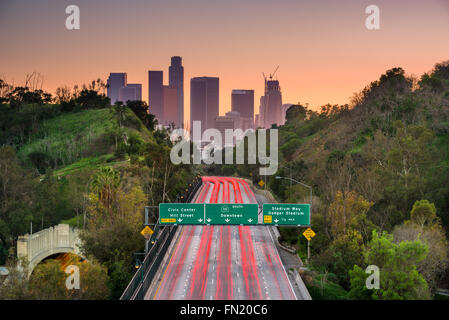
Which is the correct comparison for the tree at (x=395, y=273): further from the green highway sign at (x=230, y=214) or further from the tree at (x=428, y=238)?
the green highway sign at (x=230, y=214)

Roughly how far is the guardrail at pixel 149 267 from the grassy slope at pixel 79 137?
59448 mm

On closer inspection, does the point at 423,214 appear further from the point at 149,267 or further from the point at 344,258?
the point at 149,267

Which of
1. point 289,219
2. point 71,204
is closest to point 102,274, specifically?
point 289,219

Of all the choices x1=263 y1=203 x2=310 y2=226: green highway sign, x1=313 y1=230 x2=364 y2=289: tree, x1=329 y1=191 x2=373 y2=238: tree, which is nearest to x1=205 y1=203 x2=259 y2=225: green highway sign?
x1=263 y1=203 x2=310 y2=226: green highway sign

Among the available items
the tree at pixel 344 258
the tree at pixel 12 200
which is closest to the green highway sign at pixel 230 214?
the tree at pixel 344 258

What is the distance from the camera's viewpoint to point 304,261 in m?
50.0

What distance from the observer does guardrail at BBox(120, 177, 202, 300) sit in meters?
34.7

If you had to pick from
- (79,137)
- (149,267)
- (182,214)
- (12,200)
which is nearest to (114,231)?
(149,267)

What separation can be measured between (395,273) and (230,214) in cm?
1505

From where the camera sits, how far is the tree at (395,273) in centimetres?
3509

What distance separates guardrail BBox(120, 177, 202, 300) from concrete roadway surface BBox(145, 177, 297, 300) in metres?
0.80

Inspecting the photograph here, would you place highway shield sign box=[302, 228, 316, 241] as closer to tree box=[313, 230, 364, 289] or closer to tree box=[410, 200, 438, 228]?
tree box=[313, 230, 364, 289]

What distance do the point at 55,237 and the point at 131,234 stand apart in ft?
40.1
